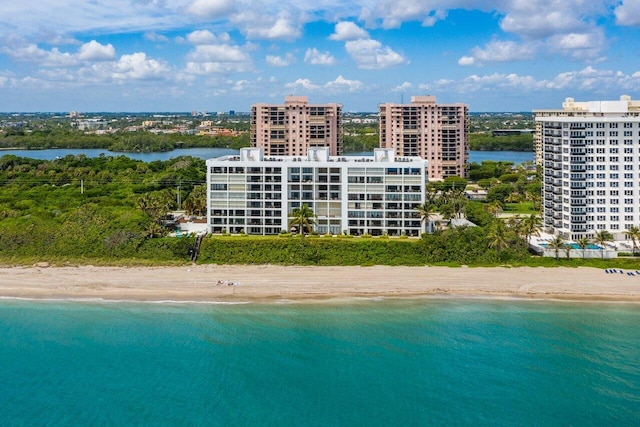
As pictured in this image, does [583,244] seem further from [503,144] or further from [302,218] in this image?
[503,144]

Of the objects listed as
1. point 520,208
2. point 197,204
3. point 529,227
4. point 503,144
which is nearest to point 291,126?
point 197,204

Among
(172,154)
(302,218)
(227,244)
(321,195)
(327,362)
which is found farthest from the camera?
(172,154)

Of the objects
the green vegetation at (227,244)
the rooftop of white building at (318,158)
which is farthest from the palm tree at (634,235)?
the rooftop of white building at (318,158)

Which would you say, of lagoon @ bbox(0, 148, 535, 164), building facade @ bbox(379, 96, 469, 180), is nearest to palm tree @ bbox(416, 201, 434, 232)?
building facade @ bbox(379, 96, 469, 180)

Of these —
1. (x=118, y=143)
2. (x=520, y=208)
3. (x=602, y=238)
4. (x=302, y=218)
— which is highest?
(x=118, y=143)

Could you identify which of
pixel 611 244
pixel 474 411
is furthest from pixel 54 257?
pixel 611 244

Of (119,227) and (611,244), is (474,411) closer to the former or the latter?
(611,244)

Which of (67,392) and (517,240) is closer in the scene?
(67,392)
